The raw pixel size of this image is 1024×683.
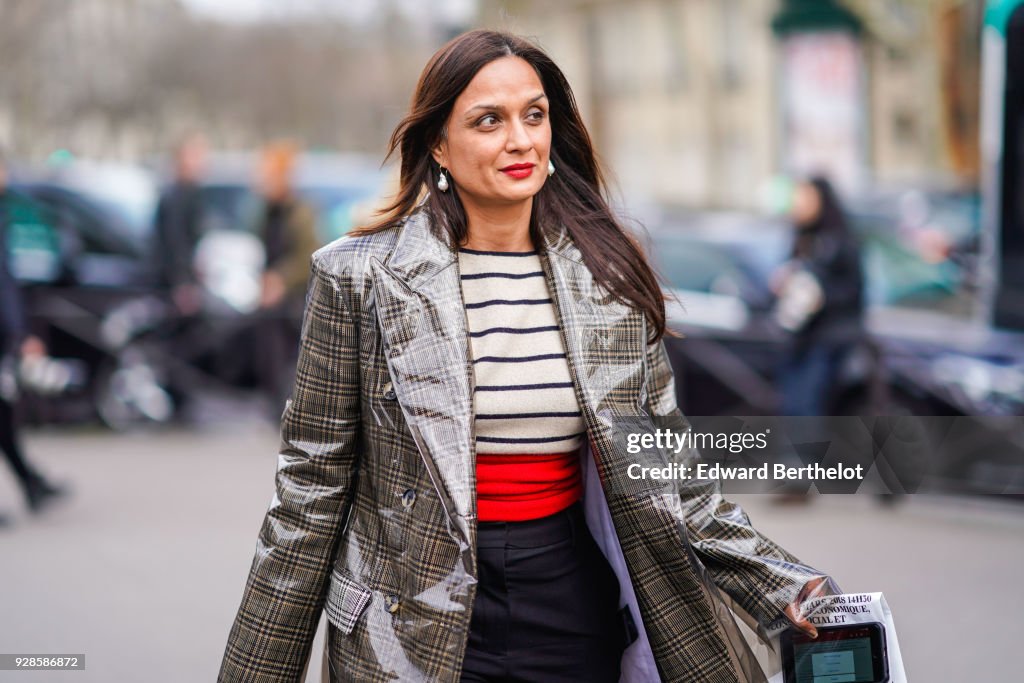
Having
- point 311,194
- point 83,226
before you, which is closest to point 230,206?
point 311,194

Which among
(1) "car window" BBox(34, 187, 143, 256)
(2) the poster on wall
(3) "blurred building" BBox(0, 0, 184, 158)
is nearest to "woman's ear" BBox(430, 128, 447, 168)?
(1) "car window" BBox(34, 187, 143, 256)

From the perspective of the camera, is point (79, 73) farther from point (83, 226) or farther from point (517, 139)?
point (517, 139)

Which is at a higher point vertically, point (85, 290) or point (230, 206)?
point (230, 206)

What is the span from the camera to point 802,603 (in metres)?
2.46

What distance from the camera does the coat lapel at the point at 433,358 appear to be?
7.75 ft

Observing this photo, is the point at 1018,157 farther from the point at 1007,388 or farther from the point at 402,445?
the point at 402,445

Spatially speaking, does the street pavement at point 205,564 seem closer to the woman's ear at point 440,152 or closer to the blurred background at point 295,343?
the blurred background at point 295,343

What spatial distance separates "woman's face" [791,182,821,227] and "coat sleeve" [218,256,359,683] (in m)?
5.97

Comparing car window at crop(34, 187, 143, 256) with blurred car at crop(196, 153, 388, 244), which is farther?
blurred car at crop(196, 153, 388, 244)

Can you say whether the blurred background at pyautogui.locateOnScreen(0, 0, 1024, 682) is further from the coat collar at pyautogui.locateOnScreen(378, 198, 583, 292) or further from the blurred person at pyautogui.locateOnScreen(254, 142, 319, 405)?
the coat collar at pyautogui.locateOnScreen(378, 198, 583, 292)

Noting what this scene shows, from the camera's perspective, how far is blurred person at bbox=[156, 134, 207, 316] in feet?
33.6

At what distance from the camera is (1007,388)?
7.42 m

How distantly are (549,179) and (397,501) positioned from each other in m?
0.75

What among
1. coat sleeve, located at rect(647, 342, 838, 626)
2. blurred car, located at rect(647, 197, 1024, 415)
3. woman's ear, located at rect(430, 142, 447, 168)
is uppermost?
woman's ear, located at rect(430, 142, 447, 168)
